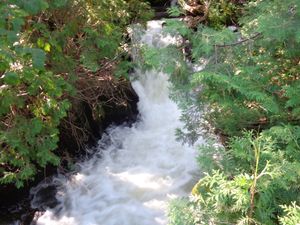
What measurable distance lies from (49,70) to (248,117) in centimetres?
255

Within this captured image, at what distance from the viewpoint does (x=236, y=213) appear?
224cm

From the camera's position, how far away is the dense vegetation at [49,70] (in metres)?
3.57

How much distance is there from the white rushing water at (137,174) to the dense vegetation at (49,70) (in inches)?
39.8

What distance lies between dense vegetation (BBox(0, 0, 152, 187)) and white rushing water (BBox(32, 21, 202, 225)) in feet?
3.32

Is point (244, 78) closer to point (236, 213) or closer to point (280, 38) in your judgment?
point (280, 38)

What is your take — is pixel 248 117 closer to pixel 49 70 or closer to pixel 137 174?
pixel 49 70

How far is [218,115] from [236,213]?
4.54ft

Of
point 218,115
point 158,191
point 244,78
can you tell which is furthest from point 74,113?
point 244,78

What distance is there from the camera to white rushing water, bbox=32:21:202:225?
491cm

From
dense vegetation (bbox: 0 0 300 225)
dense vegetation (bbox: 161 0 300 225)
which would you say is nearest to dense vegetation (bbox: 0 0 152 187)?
dense vegetation (bbox: 0 0 300 225)

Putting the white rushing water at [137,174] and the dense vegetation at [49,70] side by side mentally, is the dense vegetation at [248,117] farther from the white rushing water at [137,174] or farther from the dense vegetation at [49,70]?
the dense vegetation at [49,70]

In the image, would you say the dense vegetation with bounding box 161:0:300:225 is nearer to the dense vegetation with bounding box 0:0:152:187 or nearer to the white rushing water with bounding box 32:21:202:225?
the white rushing water with bounding box 32:21:202:225

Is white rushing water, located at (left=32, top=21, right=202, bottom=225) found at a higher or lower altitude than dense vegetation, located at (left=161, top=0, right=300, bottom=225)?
lower

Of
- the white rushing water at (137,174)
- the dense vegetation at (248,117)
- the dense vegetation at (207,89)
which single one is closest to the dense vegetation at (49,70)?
the dense vegetation at (207,89)
